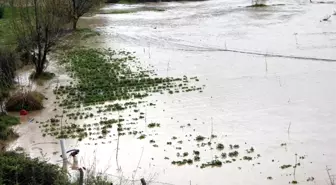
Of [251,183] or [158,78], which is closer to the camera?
[251,183]

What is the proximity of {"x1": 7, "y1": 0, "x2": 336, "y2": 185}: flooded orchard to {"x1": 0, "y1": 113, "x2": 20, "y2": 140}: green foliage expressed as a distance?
426 mm

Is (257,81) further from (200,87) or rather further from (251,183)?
(251,183)

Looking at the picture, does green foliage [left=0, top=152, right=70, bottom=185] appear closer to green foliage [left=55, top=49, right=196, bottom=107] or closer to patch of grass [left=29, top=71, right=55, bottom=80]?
green foliage [left=55, top=49, right=196, bottom=107]

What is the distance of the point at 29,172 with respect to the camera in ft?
30.5

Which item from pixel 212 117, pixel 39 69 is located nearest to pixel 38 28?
pixel 39 69

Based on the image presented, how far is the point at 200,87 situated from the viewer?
19766 millimetres

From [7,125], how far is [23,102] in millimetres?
1782

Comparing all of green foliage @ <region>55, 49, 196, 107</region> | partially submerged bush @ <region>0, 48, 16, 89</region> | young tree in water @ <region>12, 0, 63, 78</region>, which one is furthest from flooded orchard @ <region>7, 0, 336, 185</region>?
partially submerged bush @ <region>0, 48, 16, 89</region>

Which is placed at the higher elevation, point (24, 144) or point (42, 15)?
point (42, 15)

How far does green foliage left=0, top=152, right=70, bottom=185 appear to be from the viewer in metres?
9.10

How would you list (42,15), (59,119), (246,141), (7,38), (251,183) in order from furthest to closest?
(7,38)
(42,15)
(59,119)
(246,141)
(251,183)

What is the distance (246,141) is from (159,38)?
1847 cm

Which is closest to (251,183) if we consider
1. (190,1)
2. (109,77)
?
(109,77)

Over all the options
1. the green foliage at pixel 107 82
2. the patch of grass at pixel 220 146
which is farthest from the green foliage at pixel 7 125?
the patch of grass at pixel 220 146
